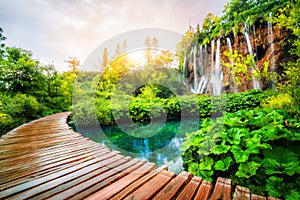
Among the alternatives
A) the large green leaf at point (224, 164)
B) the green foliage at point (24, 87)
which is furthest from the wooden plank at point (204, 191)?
the green foliage at point (24, 87)

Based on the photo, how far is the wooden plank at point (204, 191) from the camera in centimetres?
116

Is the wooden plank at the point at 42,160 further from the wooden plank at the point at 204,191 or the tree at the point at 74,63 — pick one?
the tree at the point at 74,63

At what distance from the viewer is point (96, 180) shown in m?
1.47

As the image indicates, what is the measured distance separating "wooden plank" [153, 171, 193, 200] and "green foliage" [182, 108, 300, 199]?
3.39 feet

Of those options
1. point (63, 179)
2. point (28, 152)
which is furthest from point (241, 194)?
point (28, 152)

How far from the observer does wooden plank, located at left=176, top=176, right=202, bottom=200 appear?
1.18 meters

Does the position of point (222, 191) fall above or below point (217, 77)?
below

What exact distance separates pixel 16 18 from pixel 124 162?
394 inches

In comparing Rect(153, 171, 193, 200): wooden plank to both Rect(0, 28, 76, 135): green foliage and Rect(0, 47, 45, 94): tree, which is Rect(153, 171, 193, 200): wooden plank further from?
Rect(0, 47, 45, 94): tree

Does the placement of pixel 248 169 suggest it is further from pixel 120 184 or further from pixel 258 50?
pixel 258 50

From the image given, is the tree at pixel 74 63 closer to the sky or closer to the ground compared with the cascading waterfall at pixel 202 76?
closer to the sky

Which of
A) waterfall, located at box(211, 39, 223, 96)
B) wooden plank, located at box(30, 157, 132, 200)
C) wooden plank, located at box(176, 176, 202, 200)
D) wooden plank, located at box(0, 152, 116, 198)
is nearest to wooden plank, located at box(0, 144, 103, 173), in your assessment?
wooden plank, located at box(0, 152, 116, 198)

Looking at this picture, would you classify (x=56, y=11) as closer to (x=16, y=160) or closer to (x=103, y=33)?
(x=103, y=33)

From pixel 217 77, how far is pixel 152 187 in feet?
45.5
